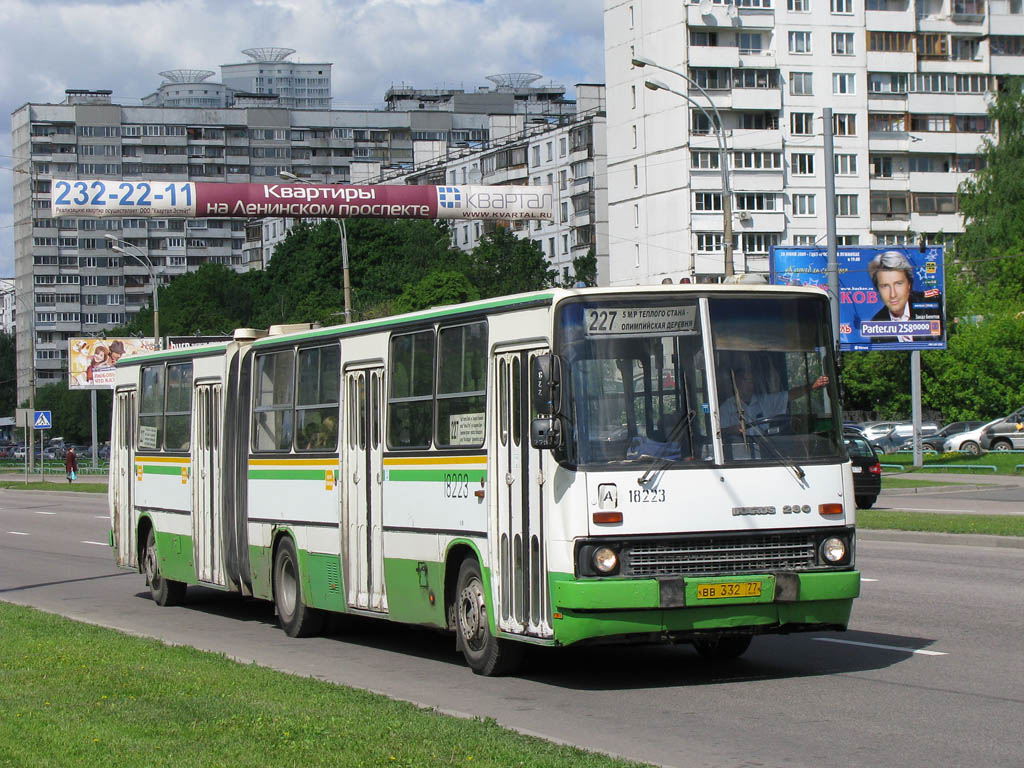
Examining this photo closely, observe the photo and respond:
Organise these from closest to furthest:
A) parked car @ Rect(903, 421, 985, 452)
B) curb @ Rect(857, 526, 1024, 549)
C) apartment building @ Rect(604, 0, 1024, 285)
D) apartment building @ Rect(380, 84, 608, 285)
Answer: curb @ Rect(857, 526, 1024, 549) → parked car @ Rect(903, 421, 985, 452) → apartment building @ Rect(604, 0, 1024, 285) → apartment building @ Rect(380, 84, 608, 285)

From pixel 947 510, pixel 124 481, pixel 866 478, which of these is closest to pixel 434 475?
pixel 124 481

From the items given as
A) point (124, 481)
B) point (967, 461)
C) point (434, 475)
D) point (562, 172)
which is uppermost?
point (562, 172)

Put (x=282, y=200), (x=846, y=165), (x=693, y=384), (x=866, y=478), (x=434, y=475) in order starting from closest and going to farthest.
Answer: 1. (x=693, y=384)
2. (x=434, y=475)
3. (x=866, y=478)
4. (x=282, y=200)
5. (x=846, y=165)

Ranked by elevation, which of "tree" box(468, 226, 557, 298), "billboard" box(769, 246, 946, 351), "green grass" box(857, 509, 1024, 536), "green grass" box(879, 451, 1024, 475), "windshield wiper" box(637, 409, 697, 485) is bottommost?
"green grass" box(857, 509, 1024, 536)

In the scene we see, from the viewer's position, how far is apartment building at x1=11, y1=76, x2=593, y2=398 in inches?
6890

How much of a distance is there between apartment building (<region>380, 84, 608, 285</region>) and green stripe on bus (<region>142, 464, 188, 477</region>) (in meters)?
87.5

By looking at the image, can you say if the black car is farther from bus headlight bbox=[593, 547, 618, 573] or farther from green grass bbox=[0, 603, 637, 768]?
bus headlight bbox=[593, 547, 618, 573]

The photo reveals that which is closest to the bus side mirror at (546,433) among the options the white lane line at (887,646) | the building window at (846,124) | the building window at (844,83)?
the white lane line at (887,646)

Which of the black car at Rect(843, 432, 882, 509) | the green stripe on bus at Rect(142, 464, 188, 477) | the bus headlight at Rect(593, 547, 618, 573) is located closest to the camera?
the bus headlight at Rect(593, 547, 618, 573)

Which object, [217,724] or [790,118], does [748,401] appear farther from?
[790,118]

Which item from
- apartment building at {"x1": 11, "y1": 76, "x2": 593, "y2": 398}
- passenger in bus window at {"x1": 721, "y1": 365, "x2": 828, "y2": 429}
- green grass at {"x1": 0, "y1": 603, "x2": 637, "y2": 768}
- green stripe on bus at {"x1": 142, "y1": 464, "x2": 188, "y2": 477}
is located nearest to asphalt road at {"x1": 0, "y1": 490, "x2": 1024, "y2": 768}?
green grass at {"x1": 0, "y1": 603, "x2": 637, "y2": 768}

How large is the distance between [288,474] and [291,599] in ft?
3.93

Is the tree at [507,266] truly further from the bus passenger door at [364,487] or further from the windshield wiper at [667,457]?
the windshield wiper at [667,457]

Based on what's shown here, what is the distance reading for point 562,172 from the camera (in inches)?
4660
